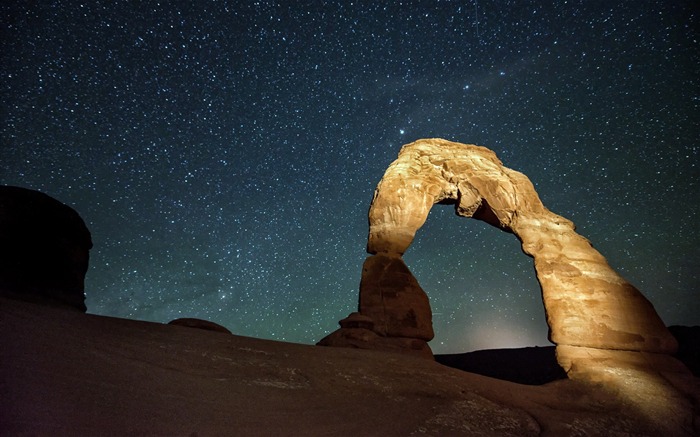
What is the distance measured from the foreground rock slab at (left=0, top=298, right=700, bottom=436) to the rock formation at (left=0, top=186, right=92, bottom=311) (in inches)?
198

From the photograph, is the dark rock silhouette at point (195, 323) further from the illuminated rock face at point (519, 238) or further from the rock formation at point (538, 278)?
the illuminated rock face at point (519, 238)

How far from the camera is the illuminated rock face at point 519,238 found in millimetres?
9180

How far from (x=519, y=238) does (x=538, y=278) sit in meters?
1.69

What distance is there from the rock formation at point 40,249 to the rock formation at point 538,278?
6.15 metres

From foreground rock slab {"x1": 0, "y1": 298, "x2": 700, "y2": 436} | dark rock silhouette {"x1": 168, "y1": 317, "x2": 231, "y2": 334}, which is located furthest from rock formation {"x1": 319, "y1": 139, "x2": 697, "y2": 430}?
dark rock silhouette {"x1": 168, "y1": 317, "x2": 231, "y2": 334}

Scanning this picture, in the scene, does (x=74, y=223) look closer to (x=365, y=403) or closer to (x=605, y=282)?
(x=365, y=403)

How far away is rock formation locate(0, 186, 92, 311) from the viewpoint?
306 inches

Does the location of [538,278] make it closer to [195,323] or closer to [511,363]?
[195,323]

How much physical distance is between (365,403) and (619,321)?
8.29 m

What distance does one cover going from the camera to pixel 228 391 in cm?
321

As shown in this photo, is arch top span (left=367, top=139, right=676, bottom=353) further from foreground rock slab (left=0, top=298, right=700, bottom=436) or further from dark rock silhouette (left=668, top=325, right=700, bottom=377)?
dark rock silhouette (left=668, top=325, right=700, bottom=377)

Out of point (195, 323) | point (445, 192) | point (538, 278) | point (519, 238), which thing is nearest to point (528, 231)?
point (519, 238)

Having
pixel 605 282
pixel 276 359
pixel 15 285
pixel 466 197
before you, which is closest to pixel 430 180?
pixel 466 197

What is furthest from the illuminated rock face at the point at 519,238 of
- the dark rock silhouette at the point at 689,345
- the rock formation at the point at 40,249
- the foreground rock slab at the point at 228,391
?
the dark rock silhouette at the point at 689,345
